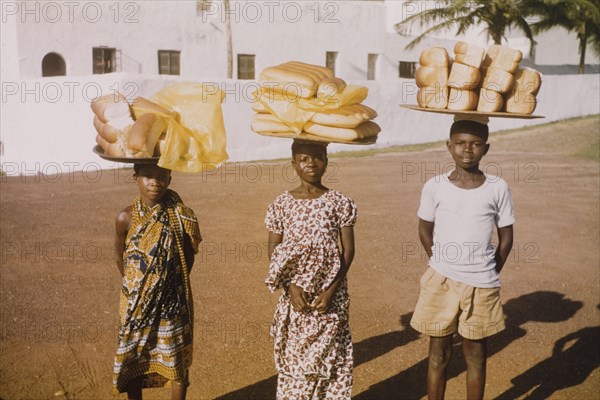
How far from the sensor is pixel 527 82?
3.21 meters

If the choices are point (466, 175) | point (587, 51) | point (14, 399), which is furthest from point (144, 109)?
point (587, 51)

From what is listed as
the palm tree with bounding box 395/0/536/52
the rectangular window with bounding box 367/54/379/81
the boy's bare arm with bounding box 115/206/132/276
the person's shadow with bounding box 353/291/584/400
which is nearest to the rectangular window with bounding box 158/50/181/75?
the palm tree with bounding box 395/0/536/52

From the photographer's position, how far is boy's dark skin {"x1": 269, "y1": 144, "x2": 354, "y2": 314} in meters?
3.25

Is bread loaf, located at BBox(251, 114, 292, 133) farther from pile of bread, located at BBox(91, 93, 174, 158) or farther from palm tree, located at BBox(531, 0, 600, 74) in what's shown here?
palm tree, located at BBox(531, 0, 600, 74)

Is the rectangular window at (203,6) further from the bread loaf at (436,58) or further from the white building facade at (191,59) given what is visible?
the bread loaf at (436,58)

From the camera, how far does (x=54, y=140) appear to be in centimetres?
1523

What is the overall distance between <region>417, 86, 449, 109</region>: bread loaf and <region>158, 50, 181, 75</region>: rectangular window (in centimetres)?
1817

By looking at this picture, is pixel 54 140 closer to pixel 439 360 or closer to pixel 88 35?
pixel 88 35

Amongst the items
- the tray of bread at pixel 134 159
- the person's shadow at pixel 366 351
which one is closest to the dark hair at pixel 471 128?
the tray of bread at pixel 134 159

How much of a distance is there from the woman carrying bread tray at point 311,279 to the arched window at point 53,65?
17.3 meters

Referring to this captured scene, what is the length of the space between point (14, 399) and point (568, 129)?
21091mm

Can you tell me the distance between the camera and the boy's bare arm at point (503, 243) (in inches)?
135

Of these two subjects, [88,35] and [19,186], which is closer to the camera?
[19,186]

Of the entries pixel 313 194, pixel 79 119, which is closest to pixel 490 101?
pixel 313 194
